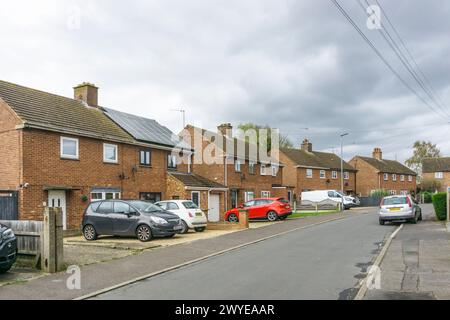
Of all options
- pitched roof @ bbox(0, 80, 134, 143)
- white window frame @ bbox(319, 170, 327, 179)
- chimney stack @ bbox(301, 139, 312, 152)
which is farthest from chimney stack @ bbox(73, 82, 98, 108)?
chimney stack @ bbox(301, 139, 312, 152)

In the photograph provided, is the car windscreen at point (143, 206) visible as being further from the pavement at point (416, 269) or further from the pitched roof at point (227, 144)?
the pitched roof at point (227, 144)

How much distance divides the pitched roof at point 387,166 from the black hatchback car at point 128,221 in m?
54.7

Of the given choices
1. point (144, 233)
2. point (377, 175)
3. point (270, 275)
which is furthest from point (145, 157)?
point (377, 175)

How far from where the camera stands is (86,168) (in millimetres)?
21984

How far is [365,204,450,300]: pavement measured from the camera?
26.9 feet

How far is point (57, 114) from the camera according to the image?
22.2 m

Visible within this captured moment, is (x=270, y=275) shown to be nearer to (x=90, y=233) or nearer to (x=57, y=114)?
(x=90, y=233)

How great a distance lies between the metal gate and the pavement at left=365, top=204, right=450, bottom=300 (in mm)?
13943

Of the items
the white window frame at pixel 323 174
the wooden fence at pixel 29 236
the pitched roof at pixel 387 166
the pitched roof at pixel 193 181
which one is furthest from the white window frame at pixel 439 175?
the wooden fence at pixel 29 236

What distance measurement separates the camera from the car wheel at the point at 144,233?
674 inches

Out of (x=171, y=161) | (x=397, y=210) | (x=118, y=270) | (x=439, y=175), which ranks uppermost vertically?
(x=171, y=161)

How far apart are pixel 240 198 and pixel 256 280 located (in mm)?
26809

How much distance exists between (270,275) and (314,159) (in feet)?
167
